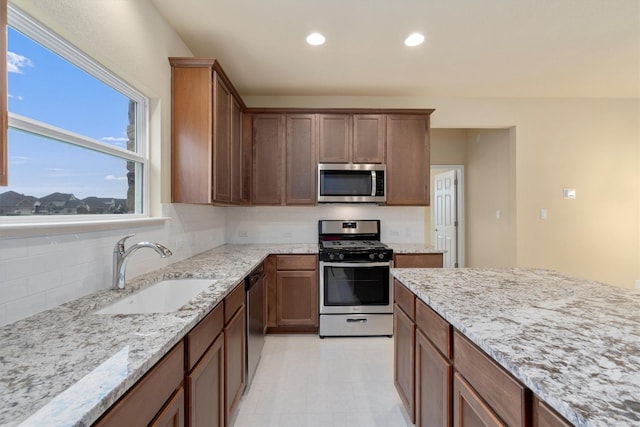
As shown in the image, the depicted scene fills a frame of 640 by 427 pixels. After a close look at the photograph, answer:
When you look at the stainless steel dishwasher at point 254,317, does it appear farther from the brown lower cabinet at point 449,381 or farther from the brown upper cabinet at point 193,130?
the brown lower cabinet at point 449,381

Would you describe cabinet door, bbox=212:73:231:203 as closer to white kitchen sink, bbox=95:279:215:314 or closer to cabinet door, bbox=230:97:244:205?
cabinet door, bbox=230:97:244:205

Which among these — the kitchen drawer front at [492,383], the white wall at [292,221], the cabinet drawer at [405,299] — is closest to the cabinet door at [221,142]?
the white wall at [292,221]

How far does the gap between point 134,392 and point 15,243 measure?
822 mm

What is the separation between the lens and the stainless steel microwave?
11.1 feet

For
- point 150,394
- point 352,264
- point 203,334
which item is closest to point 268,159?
point 352,264

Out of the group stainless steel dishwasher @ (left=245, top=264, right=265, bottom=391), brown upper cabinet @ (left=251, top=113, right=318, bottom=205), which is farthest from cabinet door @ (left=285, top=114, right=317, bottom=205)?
stainless steel dishwasher @ (left=245, top=264, right=265, bottom=391)

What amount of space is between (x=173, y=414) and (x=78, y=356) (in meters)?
0.36

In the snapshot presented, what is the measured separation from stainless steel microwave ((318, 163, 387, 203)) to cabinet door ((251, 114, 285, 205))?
48 centimetres

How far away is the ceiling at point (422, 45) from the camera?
2145mm

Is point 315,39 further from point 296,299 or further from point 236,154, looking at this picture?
point 296,299

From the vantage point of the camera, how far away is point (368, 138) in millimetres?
3457

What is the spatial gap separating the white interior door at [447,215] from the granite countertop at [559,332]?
3563 mm

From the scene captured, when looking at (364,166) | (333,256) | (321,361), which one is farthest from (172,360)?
(364,166)

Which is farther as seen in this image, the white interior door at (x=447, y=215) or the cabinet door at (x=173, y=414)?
the white interior door at (x=447, y=215)
